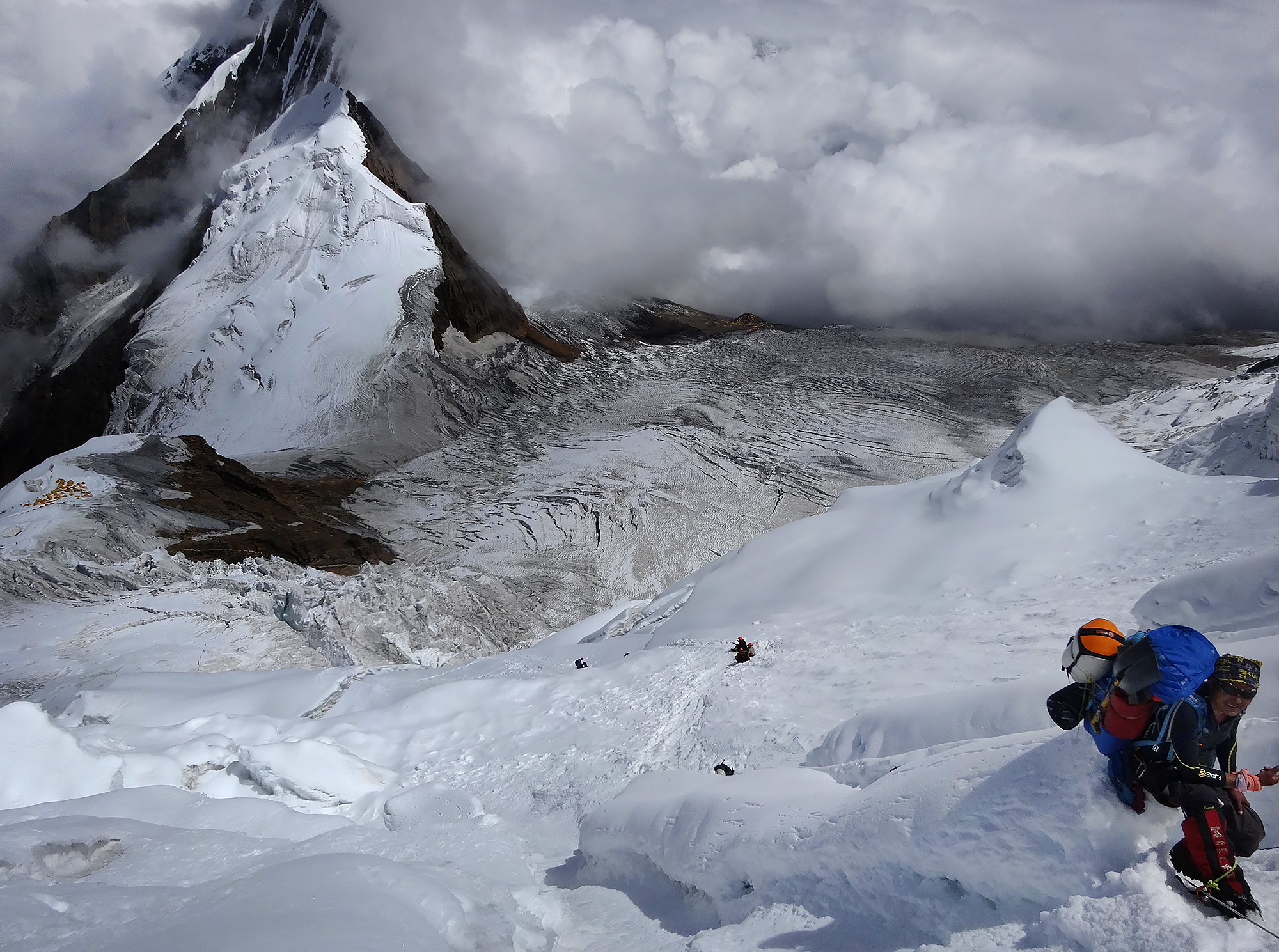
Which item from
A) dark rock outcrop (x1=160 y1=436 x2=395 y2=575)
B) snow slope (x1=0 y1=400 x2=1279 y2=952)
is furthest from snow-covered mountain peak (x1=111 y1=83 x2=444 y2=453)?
snow slope (x1=0 y1=400 x2=1279 y2=952)

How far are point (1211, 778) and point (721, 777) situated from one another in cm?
318

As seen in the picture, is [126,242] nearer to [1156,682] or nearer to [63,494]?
[63,494]

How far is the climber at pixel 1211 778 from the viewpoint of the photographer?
3.01m

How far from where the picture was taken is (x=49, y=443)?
164 ft

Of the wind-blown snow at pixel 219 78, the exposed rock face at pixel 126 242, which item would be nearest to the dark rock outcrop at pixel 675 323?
the exposed rock face at pixel 126 242

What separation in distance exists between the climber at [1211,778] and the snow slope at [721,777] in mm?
150

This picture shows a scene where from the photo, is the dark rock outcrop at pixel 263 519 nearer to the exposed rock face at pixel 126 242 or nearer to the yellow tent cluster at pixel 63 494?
the yellow tent cluster at pixel 63 494

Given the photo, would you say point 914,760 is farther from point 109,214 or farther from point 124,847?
point 109,214

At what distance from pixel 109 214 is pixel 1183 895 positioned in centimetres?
8051

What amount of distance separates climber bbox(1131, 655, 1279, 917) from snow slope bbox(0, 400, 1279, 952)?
15cm

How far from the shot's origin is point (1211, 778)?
10.5 feet

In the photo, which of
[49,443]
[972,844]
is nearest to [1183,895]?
[972,844]

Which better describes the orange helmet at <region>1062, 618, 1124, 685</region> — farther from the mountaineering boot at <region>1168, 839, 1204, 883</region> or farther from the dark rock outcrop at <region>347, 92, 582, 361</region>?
the dark rock outcrop at <region>347, 92, 582, 361</region>

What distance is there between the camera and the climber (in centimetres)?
301
